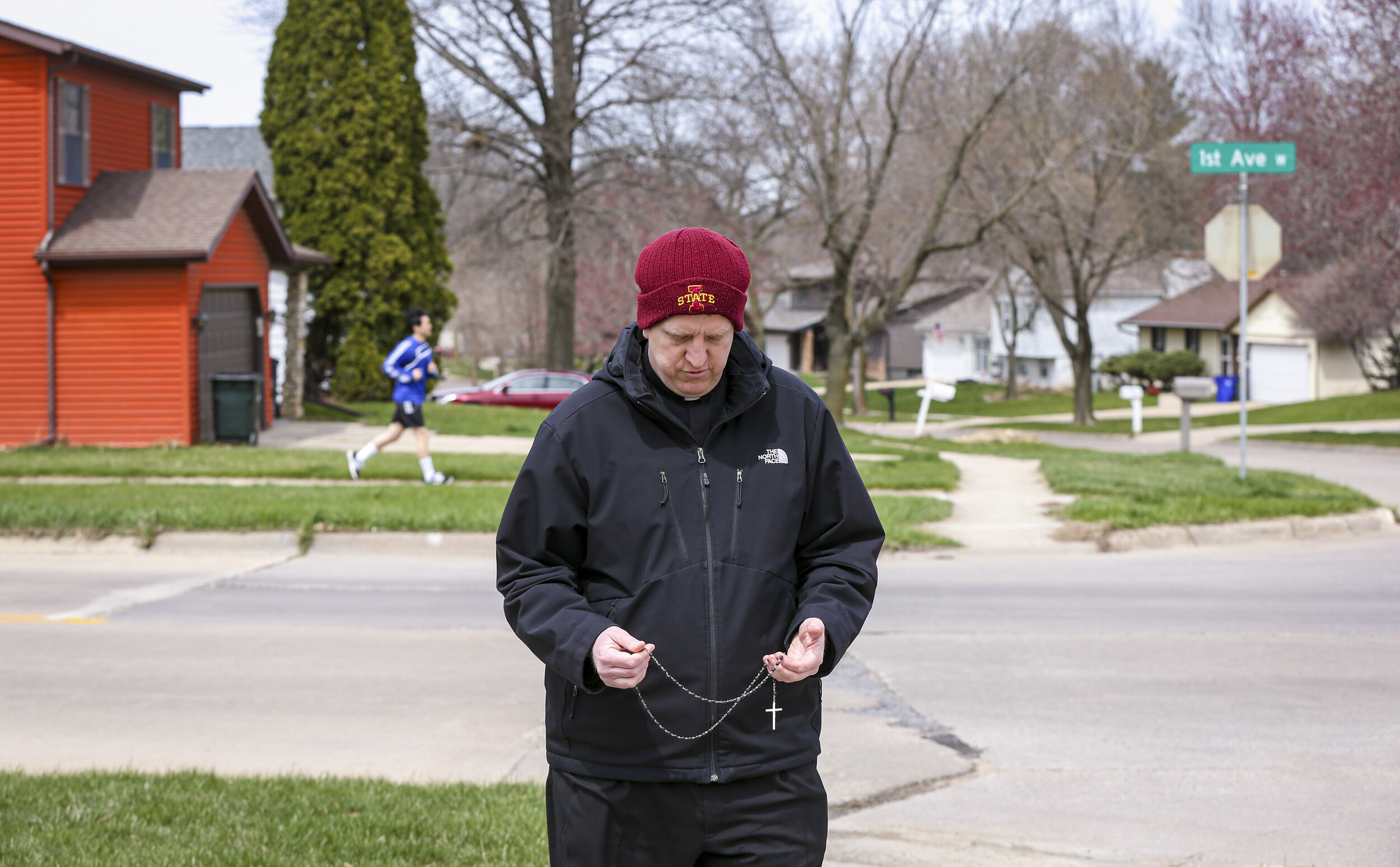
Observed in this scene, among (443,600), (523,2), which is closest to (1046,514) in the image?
(443,600)

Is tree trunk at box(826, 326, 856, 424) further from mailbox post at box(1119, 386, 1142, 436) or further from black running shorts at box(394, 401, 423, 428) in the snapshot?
black running shorts at box(394, 401, 423, 428)

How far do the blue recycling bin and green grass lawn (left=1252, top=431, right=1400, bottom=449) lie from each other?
2279cm

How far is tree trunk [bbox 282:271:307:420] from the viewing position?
25.5 metres

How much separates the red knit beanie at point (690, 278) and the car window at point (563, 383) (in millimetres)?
31588

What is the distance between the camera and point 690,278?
9.50ft

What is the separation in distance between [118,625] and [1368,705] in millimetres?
7378

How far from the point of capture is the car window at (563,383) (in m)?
34.8

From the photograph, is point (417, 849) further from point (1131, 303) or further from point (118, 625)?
point (1131, 303)

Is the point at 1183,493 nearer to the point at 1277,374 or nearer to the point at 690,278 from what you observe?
the point at 690,278

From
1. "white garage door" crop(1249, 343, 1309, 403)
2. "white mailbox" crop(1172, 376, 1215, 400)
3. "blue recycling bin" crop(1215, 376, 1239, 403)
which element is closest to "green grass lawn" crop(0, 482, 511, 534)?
"white mailbox" crop(1172, 376, 1215, 400)

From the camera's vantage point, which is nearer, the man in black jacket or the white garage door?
the man in black jacket

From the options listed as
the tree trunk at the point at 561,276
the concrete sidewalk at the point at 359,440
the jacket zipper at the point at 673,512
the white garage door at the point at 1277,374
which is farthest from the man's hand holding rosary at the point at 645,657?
the white garage door at the point at 1277,374

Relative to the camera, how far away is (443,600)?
32.3 feet

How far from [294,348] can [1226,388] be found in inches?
1498
